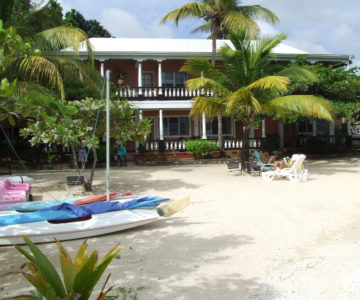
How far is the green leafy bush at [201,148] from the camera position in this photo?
1928 centimetres

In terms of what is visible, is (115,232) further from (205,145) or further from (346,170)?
(205,145)

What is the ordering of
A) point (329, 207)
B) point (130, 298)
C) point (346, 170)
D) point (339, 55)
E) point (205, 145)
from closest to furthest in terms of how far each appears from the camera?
1. point (130, 298)
2. point (329, 207)
3. point (346, 170)
4. point (205, 145)
5. point (339, 55)

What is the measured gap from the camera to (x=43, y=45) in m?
11.8

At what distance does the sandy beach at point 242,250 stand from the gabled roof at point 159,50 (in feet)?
39.2

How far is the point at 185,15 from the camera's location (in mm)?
18016

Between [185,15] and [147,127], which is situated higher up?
[185,15]

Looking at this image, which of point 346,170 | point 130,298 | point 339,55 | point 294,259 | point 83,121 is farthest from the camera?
point 339,55

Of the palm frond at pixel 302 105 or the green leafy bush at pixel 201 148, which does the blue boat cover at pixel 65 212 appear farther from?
the green leafy bush at pixel 201 148

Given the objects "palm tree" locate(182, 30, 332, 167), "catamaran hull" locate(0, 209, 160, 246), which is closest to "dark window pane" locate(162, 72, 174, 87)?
"palm tree" locate(182, 30, 332, 167)

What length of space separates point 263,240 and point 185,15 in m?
14.8

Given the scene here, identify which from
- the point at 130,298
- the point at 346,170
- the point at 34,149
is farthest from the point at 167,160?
the point at 130,298

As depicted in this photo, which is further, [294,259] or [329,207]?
[329,207]

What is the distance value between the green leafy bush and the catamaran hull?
12741 mm

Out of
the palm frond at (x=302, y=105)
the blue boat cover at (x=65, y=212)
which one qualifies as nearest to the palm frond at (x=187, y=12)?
the palm frond at (x=302, y=105)
